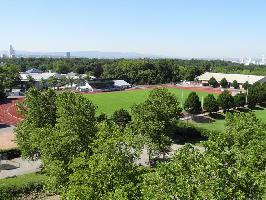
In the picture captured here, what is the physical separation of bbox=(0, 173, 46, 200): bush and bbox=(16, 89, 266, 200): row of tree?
237cm

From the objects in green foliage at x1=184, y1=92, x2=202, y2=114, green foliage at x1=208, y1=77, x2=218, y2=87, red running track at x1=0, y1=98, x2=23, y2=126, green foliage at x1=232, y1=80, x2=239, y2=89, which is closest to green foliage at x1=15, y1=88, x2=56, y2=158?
red running track at x1=0, y1=98, x2=23, y2=126

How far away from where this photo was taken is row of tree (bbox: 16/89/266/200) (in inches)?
811

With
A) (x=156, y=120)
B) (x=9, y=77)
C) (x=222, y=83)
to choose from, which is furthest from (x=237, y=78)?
(x=156, y=120)

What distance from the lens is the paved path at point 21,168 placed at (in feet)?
136

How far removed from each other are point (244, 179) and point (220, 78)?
106568 mm

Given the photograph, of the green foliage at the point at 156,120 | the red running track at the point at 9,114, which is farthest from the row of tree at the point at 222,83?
the green foliage at the point at 156,120

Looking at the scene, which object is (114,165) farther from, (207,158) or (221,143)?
(221,143)

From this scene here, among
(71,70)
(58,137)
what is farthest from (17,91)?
(58,137)

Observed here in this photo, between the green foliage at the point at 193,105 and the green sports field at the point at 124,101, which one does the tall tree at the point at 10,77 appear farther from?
the green foliage at the point at 193,105

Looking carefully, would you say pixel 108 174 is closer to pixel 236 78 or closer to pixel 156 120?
pixel 156 120

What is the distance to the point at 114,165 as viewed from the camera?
928 inches

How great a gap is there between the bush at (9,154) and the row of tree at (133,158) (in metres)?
5.92

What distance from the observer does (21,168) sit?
43.5 meters

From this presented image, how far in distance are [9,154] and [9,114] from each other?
3028 centimetres
